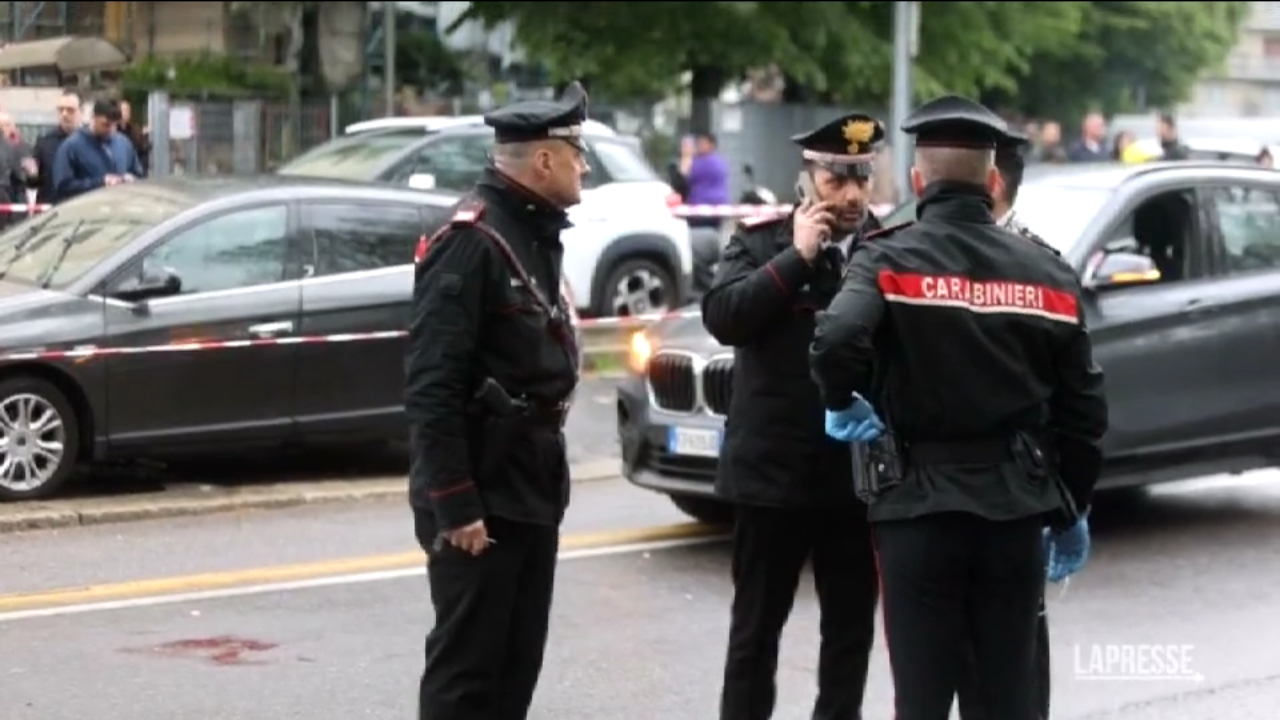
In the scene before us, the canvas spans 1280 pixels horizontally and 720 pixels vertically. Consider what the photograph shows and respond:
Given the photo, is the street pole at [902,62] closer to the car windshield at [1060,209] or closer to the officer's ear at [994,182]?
the car windshield at [1060,209]

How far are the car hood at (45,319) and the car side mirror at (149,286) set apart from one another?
153mm

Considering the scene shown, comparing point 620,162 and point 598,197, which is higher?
point 620,162

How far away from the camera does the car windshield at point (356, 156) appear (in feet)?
55.6

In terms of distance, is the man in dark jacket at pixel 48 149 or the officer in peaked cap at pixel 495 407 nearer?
the officer in peaked cap at pixel 495 407

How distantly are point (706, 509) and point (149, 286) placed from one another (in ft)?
9.82

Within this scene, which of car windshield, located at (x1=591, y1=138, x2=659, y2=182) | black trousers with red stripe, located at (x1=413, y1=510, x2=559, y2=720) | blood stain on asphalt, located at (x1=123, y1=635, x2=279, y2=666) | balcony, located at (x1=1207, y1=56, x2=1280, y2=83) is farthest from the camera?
balcony, located at (x1=1207, y1=56, x2=1280, y2=83)

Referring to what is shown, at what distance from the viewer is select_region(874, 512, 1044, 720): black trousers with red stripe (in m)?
5.27

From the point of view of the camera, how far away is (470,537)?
5379 millimetres

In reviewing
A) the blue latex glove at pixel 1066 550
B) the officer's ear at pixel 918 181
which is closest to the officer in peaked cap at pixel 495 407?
the officer's ear at pixel 918 181

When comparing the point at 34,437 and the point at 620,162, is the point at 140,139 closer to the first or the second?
the point at 620,162

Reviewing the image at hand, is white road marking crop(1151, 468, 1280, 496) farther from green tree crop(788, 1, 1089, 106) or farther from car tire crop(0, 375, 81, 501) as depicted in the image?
green tree crop(788, 1, 1089, 106)

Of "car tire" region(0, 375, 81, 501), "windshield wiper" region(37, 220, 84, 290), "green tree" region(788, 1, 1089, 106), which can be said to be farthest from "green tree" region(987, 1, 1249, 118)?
"car tire" region(0, 375, 81, 501)

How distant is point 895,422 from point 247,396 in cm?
666

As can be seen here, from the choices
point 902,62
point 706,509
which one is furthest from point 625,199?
point 706,509
